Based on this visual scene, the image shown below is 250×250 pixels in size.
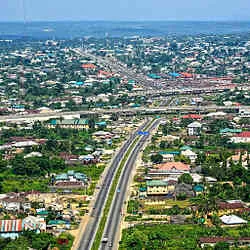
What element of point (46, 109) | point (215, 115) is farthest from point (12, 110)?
point (215, 115)

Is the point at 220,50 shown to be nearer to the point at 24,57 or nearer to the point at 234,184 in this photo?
the point at 24,57

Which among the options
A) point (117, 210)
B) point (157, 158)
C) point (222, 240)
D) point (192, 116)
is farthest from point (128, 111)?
point (222, 240)

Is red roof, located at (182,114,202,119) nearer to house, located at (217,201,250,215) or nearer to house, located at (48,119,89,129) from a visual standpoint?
house, located at (48,119,89,129)

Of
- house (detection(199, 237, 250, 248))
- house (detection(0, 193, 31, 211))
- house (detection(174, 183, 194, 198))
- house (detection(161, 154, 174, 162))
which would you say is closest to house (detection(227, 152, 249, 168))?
house (detection(161, 154, 174, 162))

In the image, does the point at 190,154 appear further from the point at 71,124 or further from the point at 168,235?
the point at 168,235

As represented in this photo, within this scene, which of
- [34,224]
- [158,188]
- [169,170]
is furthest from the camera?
[169,170]

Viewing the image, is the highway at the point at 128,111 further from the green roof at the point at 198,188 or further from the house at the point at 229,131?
the green roof at the point at 198,188
